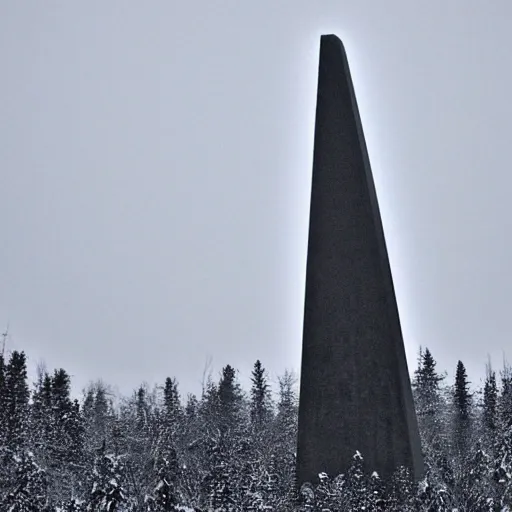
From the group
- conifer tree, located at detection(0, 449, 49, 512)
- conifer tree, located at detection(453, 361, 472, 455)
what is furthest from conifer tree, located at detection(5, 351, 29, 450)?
conifer tree, located at detection(453, 361, 472, 455)

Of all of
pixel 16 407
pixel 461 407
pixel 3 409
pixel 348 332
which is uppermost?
pixel 461 407

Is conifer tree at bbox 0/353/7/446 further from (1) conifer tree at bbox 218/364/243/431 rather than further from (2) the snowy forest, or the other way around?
(1) conifer tree at bbox 218/364/243/431

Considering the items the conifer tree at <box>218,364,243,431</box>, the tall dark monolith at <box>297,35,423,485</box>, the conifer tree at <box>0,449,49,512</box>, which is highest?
the conifer tree at <box>218,364,243,431</box>

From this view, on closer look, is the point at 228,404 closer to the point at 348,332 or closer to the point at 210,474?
the point at 210,474

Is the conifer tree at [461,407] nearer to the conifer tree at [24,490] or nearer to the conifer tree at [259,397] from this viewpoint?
the conifer tree at [259,397]

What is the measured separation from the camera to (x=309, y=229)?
23531 millimetres

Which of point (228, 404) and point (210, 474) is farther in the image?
point (228, 404)

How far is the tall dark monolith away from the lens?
2147 cm

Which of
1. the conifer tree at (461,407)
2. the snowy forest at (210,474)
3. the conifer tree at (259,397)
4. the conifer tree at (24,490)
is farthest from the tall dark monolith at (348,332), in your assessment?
the conifer tree at (259,397)

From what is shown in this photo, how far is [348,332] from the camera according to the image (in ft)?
72.9

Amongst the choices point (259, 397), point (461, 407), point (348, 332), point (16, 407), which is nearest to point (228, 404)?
point (259, 397)

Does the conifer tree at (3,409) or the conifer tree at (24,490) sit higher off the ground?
the conifer tree at (3,409)

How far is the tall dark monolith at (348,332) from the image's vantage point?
21.5 metres

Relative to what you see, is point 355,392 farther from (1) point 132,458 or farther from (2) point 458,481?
(1) point 132,458
